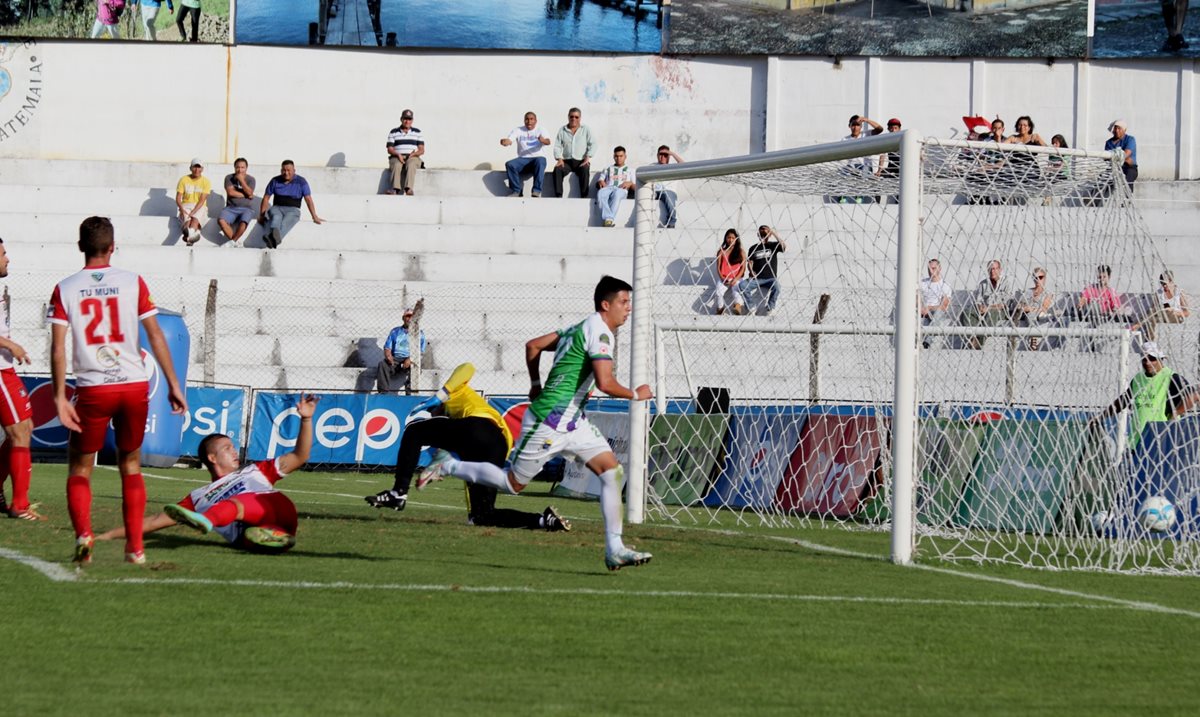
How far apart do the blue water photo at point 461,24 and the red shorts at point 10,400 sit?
20.4 meters

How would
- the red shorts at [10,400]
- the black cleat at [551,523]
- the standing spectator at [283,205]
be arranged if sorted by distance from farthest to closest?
the standing spectator at [283,205] < the black cleat at [551,523] < the red shorts at [10,400]

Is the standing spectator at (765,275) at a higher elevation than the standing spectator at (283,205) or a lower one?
lower

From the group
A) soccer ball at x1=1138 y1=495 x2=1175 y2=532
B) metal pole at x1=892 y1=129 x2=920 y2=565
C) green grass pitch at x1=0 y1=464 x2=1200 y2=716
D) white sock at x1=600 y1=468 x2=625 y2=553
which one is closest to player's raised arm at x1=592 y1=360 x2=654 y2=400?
white sock at x1=600 y1=468 x2=625 y2=553

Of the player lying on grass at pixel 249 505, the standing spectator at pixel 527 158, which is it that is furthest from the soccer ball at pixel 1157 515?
the standing spectator at pixel 527 158

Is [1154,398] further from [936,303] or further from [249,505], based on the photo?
[249,505]

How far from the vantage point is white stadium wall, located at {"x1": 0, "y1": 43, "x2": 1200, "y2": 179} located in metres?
31.3

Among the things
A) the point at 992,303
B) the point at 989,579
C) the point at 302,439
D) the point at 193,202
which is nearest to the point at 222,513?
the point at 302,439

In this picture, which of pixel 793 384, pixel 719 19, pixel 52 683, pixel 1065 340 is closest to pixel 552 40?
pixel 719 19

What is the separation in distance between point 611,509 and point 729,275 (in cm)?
1336

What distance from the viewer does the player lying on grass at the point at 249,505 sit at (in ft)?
32.0

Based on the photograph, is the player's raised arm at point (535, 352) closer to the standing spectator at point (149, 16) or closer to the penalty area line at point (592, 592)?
the penalty area line at point (592, 592)

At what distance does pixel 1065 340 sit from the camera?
1517 cm

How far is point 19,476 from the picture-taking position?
11789mm

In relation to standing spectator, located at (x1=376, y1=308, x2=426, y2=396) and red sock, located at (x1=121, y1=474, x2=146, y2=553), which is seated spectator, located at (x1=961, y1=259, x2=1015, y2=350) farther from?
standing spectator, located at (x1=376, y1=308, x2=426, y2=396)
